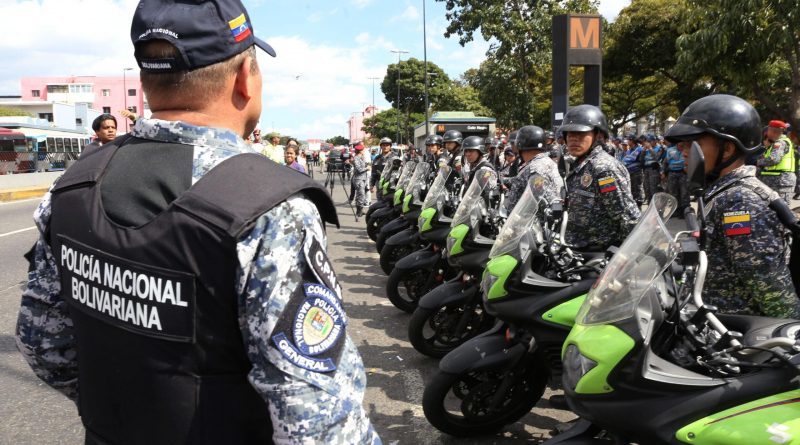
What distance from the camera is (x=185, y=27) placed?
112 centimetres

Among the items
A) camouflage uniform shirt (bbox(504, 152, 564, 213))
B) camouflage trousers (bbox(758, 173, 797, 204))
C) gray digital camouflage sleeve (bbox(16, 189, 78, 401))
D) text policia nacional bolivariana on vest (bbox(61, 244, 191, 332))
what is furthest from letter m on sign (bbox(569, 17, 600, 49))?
text policia nacional bolivariana on vest (bbox(61, 244, 191, 332))

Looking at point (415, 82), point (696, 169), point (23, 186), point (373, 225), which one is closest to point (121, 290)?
point (696, 169)

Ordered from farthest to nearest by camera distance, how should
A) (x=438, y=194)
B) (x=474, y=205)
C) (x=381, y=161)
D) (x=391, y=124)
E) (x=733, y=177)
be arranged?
(x=391, y=124), (x=381, y=161), (x=438, y=194), (x=474, y=205), (x=733, y=177)

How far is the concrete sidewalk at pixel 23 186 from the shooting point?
17.0 m

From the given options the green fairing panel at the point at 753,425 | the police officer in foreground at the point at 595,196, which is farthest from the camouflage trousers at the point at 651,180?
the green fairing panel at the point at 753,425

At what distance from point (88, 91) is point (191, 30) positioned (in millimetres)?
89152

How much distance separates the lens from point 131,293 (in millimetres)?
1083

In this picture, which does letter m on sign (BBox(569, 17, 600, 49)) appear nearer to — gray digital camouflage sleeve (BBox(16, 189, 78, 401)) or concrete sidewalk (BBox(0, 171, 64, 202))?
gray digital camouflage sleeve (BBox(16, 189, 78, 401))

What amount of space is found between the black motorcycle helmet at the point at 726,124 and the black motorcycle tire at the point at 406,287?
A: 3.31 metres

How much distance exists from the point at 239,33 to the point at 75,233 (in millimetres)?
509

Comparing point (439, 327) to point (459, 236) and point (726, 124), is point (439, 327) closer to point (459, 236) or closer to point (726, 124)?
point (459, 236)

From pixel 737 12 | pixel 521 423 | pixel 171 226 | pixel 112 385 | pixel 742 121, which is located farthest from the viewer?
pixel 737 12

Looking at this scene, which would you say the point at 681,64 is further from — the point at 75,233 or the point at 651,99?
the point at 651,99

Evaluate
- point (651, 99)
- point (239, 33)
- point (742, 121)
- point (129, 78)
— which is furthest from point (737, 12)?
point (129, 78)
